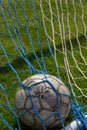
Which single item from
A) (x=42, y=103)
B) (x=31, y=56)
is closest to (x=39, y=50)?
(x=31, y=56)

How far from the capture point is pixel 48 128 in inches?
143

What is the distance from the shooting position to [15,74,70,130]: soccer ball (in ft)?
11.3

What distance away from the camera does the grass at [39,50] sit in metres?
4.46

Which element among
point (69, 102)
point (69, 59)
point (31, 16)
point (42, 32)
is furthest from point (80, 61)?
point (31, 16)

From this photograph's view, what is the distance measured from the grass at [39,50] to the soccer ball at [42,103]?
275 mm

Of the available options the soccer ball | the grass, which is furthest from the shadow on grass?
the soccer ball

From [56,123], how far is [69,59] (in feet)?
5.52

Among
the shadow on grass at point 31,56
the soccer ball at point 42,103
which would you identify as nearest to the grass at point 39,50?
the shadow on grass at point 31,56

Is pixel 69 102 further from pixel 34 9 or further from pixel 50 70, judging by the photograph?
pixel 34 9

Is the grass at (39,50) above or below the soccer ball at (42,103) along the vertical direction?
below

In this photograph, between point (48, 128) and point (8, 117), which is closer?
point (48, 128)

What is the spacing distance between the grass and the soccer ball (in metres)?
0.28

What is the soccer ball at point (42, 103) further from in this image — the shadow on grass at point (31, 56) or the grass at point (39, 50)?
the shadow on grass at point (31, 56)

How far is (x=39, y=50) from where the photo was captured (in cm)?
535
